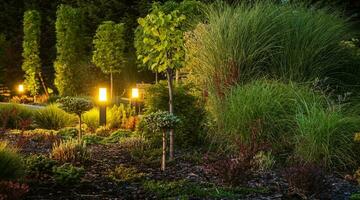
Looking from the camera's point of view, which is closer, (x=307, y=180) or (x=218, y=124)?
(x=307, y=180)

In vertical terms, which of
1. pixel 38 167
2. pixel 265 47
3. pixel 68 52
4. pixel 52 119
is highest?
pixel 68 52

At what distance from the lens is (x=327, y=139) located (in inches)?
228

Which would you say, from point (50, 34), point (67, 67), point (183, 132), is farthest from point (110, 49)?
point (183, 132)

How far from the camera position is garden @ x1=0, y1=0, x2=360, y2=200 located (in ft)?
16.4

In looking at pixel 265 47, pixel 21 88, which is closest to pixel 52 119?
pixel 265 47

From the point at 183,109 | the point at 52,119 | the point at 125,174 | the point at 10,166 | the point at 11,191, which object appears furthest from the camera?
the point at 52,119

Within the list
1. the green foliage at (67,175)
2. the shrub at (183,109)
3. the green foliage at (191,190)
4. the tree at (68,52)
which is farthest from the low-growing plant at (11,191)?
the tree at (68,52)

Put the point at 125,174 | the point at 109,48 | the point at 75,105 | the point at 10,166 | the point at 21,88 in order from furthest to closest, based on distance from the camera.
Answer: the point at 21,88 → the point at 109,48 → the point at 75,105 → the point at 125,174 → the point at 10,166

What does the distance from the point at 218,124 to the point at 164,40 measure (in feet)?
4.03

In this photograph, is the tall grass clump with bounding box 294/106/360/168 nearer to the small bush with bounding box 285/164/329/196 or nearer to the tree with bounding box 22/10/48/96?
the small bush with bounding box 285/164/329/196

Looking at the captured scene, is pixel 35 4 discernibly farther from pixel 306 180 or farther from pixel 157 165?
pixel 306 180

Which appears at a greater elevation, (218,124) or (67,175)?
(218,124)

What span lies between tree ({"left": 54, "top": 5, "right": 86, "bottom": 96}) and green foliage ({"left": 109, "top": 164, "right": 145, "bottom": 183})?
1126 cm

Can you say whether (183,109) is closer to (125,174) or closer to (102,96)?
(125,174)
